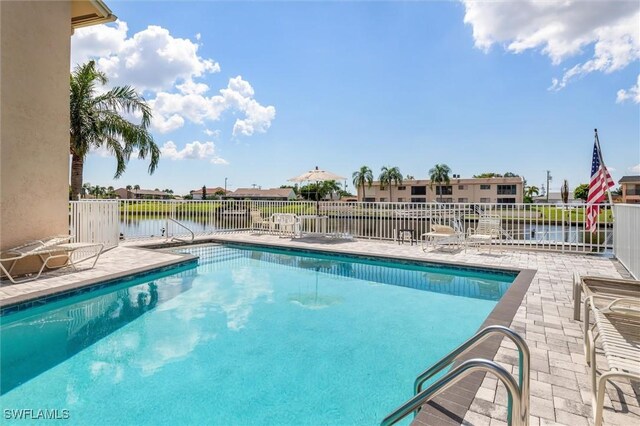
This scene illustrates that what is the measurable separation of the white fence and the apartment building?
3985 centimetres

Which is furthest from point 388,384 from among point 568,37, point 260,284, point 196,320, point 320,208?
point 568,37

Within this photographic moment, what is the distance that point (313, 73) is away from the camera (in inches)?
554

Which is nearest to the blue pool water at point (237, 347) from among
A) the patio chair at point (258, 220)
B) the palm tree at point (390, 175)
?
the patio chair at point (258, 220)

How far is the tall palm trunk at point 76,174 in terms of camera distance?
11484mm

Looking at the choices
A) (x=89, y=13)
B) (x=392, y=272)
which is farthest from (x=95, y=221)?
(x=392, y=272)

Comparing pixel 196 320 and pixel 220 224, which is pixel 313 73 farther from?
pixel 196 320

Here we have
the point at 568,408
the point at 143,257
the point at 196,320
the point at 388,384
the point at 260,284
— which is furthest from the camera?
the point at 143,257

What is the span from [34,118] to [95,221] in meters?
2.75

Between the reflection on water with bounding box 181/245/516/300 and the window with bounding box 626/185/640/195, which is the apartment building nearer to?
the window with bounding box 626/185/640/195

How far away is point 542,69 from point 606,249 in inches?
315

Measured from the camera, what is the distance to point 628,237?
6.16 metres

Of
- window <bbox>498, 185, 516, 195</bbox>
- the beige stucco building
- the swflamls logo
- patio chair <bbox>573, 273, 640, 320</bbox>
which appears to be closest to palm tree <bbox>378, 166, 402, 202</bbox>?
window <bbox>498, 185, 516, 195</bbox>

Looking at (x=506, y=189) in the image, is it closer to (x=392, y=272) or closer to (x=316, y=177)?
(x=316, y=177)

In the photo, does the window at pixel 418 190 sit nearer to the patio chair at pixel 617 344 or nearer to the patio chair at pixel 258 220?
the patio chair at pixel 258 220
